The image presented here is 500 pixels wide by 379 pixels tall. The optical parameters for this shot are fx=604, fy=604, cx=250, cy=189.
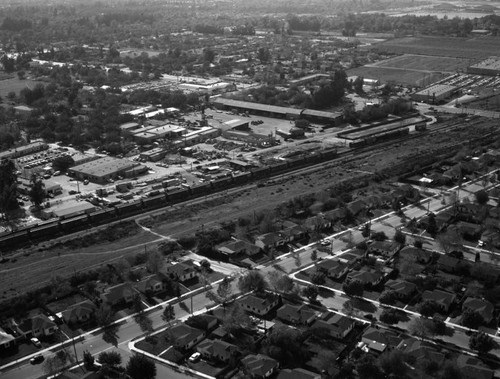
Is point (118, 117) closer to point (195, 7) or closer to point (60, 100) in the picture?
point (60, 100)

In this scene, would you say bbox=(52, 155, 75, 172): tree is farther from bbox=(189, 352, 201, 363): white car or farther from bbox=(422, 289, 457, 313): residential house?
bbox=(422, 289, 457, 313): residential house

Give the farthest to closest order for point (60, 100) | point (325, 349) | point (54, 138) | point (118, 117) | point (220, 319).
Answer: point (60, 100) < point (118, 117) < point (54, 138) < point (220, 319) < point (325, 349)

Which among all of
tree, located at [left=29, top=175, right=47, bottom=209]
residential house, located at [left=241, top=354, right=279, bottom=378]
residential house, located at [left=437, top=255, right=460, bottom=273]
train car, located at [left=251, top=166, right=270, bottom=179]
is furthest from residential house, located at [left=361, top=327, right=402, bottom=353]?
tree, located at [left=29, top=175, right=47, bottom=209]

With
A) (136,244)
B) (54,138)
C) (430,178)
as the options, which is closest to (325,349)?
(136,244)

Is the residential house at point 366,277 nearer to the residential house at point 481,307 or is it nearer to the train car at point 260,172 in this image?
the residential house at point 481,307

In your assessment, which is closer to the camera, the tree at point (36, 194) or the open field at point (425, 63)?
the tree at point (36, 194)

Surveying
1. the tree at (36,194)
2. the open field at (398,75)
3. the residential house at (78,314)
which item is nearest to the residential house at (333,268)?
the residential house at (78,314)
